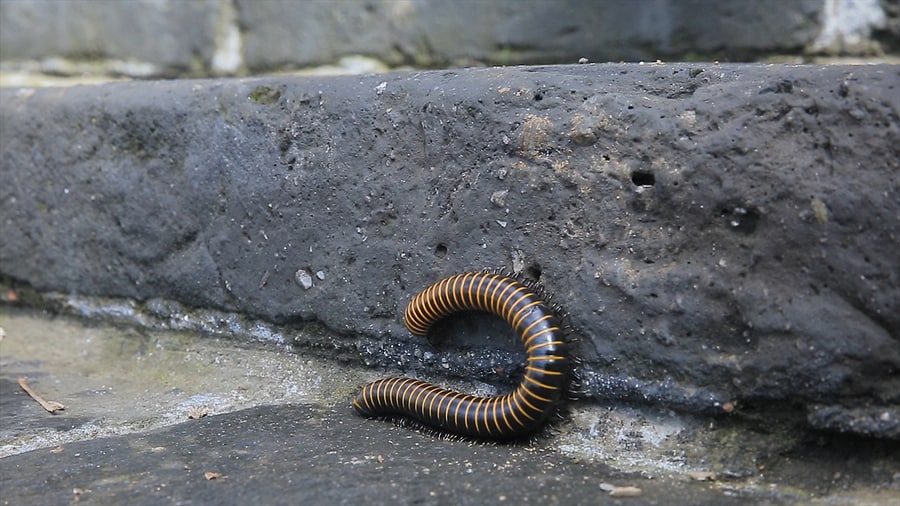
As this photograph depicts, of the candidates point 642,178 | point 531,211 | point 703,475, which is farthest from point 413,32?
point 703,475

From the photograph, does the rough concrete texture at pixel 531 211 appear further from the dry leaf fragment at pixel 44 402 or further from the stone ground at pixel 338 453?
the dry leaf fragment at pixel 44 402

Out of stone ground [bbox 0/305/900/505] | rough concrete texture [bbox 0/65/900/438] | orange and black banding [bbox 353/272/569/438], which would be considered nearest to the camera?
stone ground [bbox 0/305/900/505]

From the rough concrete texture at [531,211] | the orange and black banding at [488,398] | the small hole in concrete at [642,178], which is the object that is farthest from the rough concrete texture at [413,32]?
the orange and black banding at [488,398]

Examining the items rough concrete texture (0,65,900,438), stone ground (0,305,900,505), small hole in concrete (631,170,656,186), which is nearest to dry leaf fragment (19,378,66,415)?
stone ground (0,305,900,505)

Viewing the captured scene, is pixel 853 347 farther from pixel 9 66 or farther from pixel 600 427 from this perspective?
pixel 9 66

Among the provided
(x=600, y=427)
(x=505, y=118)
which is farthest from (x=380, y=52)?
(x=600, y=427)

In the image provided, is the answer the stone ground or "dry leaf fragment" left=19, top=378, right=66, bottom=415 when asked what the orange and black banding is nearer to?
the stone ground
